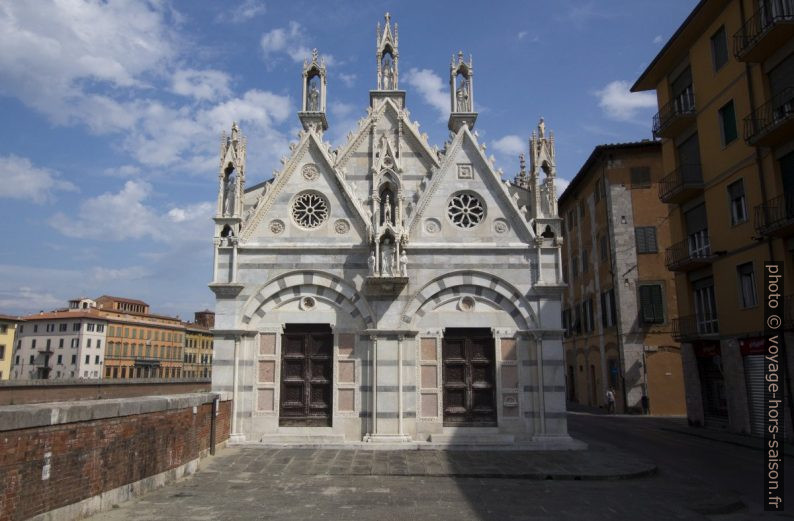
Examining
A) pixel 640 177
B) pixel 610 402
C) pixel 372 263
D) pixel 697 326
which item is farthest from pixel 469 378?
pixel 640 177

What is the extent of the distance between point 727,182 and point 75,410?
78.6 ft

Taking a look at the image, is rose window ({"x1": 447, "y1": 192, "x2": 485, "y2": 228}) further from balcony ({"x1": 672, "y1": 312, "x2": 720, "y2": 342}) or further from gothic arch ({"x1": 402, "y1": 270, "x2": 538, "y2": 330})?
balcony ({"x1": 672, "y1": 312, "x2": 720, "y2": 342})

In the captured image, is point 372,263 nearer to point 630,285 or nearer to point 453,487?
point 453,487

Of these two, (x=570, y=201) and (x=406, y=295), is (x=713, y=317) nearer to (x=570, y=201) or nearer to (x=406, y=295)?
(x=406, y=295)

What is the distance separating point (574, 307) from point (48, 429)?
3949 centimetres

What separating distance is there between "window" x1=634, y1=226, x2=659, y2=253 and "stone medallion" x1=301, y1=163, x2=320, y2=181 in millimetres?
22433

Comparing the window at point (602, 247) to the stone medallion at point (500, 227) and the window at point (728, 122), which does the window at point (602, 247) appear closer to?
the window at point (728, 122)

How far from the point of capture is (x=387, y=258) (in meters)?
18.7

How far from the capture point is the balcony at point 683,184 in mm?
25828

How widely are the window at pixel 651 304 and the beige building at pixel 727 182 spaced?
525 centimetres

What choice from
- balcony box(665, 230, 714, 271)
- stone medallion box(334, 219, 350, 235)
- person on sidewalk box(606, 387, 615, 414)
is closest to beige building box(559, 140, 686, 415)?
person on sidewalk box(606, 387, 615, 414)

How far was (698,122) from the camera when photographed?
86.1 ft

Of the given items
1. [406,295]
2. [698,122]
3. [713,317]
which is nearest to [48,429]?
[406,295]

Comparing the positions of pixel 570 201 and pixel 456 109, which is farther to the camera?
pixel 570 201
